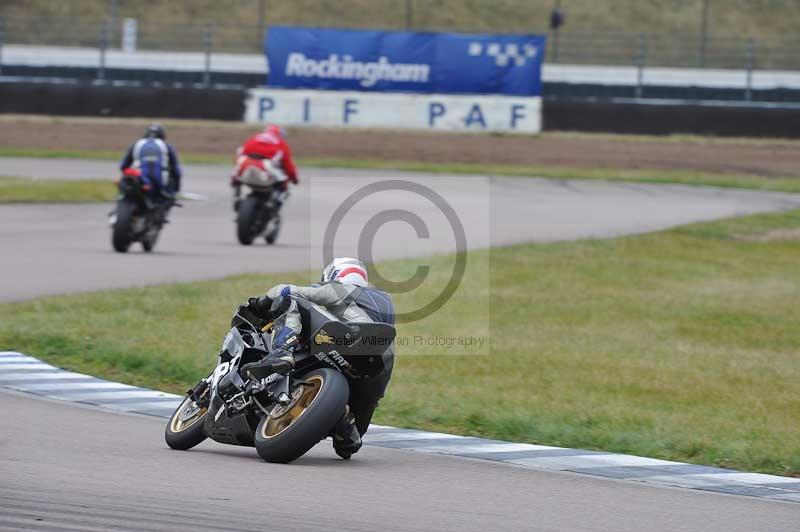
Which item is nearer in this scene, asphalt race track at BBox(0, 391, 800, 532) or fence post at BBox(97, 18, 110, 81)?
asphalt race track at BBox(0, 391, 800, 532)

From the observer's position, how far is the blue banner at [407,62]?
1431 inches

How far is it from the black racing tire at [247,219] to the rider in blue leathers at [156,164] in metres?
1.24

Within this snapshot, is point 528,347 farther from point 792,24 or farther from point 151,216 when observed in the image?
point 792,24

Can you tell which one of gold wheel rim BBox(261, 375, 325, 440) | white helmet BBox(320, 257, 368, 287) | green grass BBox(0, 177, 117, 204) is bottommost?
gold wheel rim BBox(261, 375, 325, 440)

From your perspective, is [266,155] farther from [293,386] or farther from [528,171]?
[528,171]

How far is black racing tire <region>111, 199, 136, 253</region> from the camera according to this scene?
1858 cm

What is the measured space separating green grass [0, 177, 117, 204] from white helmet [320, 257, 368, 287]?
18115mm

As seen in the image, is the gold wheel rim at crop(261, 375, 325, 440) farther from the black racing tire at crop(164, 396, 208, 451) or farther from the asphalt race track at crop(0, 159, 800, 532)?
the black racing tire at crop(164, 396, 208, 451)

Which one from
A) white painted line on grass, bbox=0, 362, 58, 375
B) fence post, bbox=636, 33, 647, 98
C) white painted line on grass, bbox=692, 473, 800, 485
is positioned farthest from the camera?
fence post, bbox=636, 33, 647, 98

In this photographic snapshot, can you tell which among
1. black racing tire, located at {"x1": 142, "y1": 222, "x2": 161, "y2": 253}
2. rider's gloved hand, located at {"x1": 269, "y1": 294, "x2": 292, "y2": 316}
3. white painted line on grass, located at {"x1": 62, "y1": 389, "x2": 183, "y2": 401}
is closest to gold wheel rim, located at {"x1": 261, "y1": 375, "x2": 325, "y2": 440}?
rider's gloved hand, located at {"x1": 269, "y1": 294, "x2": 292, "y2": 316}

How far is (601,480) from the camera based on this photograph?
25.2ft

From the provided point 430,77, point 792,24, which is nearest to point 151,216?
point 430,77

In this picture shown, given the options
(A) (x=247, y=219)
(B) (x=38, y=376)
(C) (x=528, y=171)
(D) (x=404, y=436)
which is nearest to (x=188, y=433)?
(D) (x=404, y=436)

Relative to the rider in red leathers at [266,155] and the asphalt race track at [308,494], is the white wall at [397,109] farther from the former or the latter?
the asphalt race track at [308,494]
